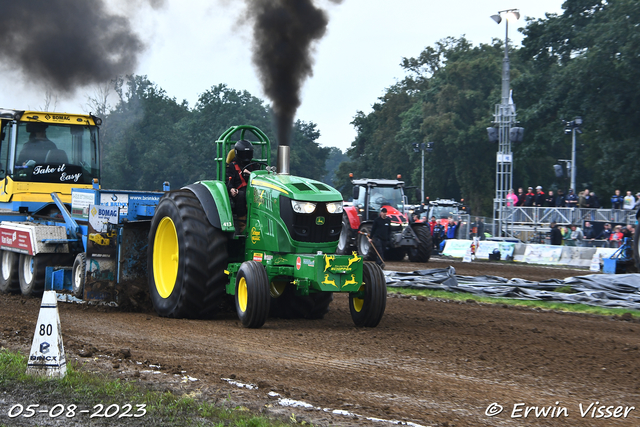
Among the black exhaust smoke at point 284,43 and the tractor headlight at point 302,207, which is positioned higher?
the black exhaust smoke at point 284,43

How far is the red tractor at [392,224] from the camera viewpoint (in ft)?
75.4

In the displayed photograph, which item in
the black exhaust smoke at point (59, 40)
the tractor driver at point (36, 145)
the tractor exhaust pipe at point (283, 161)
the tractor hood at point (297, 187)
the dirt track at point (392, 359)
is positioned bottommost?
the dirt track at point (392, 359)

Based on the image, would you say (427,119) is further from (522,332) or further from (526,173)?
(522,332)

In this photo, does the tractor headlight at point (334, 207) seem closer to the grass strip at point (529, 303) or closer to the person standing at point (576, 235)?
the grass strip at point (529, 303)

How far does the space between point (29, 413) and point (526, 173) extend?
54091mm

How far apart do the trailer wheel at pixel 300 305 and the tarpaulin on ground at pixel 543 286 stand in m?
5.20

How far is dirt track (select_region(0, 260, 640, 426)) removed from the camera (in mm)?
5656

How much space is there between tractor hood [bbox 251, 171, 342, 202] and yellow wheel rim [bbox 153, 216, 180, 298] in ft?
4.75

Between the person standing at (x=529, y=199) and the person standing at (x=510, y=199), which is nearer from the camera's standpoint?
the person standing at (x=510, y=199)

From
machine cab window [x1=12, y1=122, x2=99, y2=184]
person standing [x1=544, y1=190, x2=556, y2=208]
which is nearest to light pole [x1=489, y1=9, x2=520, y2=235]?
person standing [x1=544, y1=190, x2=556, y2=208]

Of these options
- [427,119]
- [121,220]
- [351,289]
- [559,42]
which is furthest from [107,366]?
[427,119]

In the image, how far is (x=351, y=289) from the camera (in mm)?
9109

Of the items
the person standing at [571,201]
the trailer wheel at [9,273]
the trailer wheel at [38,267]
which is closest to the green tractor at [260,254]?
the trailer wheel at [38,267]

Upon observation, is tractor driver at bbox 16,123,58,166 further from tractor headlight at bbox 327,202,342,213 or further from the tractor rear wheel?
tractor headlight at bbox 327,202,342,213
